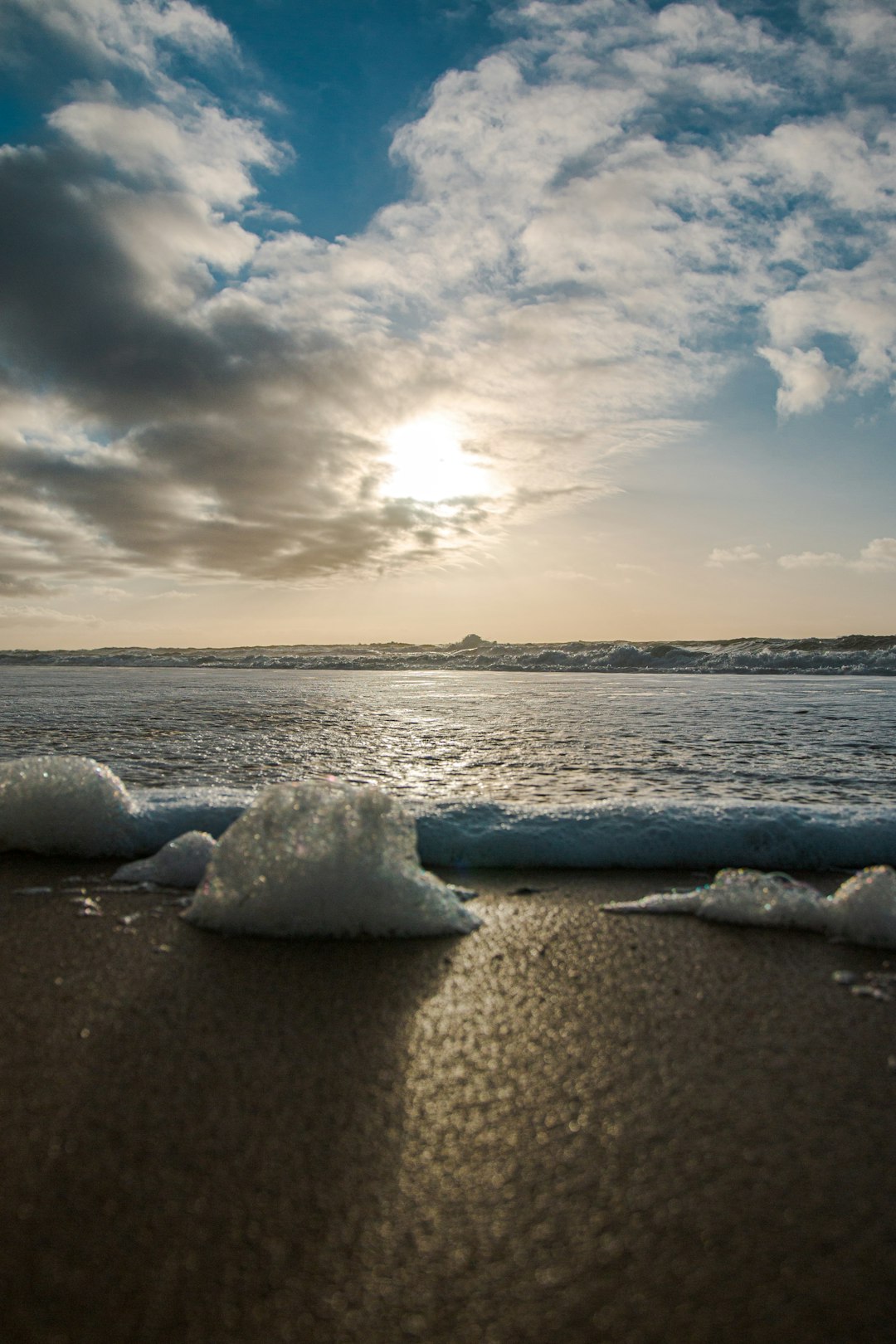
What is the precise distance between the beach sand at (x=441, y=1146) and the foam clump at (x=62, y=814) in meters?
0.81

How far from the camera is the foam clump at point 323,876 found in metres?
1.75

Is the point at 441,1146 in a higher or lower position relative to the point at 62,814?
lower

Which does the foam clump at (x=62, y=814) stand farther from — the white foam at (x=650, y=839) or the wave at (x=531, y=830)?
the white foam at (x=650, y=839)

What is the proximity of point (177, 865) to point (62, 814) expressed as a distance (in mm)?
530

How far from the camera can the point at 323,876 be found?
1.78 meters

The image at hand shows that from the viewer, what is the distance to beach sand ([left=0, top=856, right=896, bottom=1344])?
770mm

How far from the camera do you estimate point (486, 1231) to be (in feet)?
2.83

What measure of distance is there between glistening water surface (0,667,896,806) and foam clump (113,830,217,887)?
2.93 feet

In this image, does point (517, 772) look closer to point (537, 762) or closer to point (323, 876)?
point (537, 762)

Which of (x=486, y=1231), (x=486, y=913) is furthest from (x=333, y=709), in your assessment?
(x=486, y=1231)

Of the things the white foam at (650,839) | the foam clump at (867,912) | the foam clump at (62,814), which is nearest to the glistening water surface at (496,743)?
the white foam at (650,839)

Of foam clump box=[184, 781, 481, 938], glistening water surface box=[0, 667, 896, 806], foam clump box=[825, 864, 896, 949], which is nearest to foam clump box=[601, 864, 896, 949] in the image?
foam clump box=[825, 864, 896, 949]

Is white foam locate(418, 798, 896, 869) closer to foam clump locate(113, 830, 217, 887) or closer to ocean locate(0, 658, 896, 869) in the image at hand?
ocean locate(0, 658, 896, 869)

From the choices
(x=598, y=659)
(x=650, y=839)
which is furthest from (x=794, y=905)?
(x=598, y=659)
